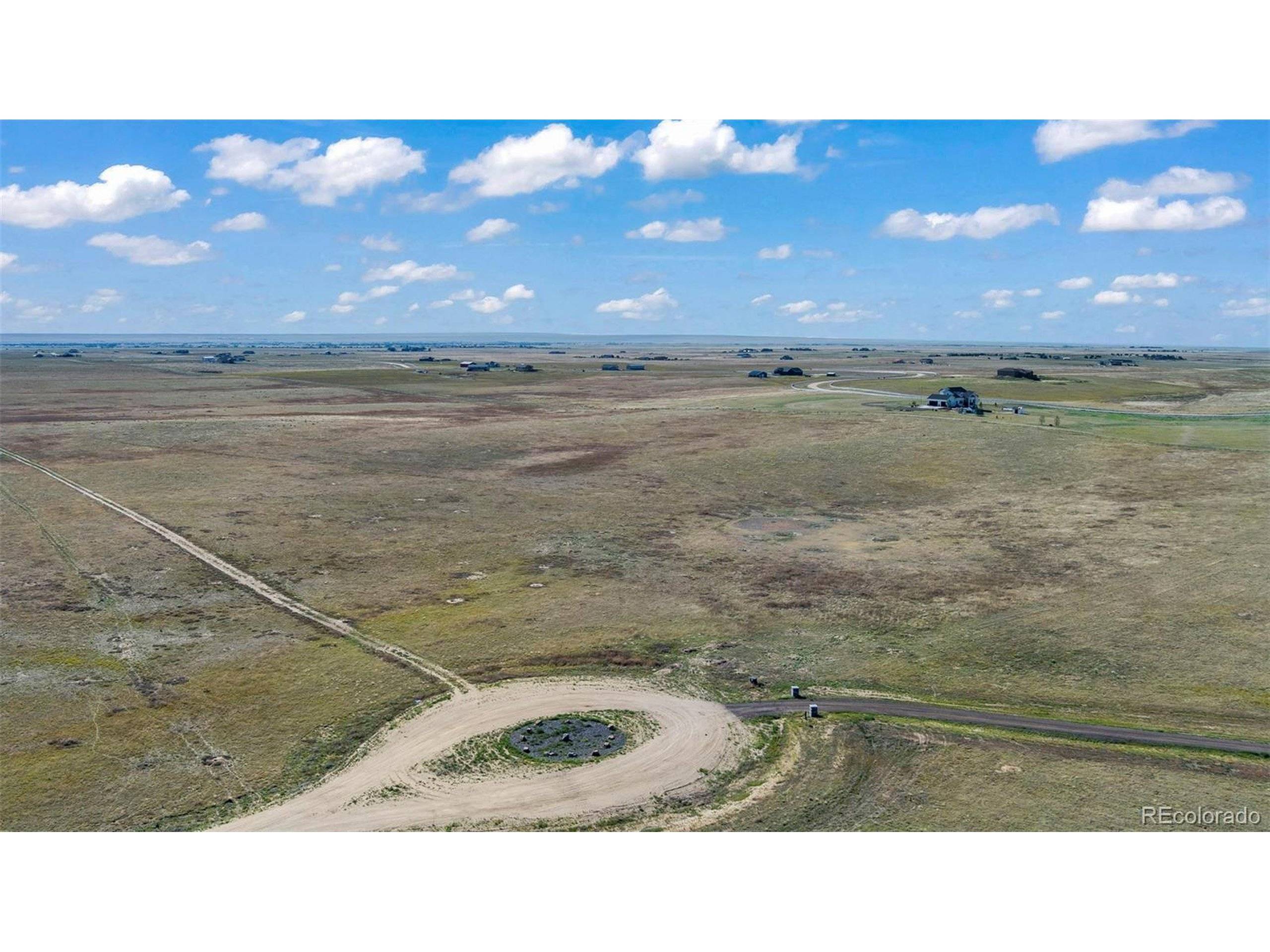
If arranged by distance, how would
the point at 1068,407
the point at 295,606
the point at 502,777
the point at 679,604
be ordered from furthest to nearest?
the point at 1068,407 → the point at 679,604 → the point at 295,606 → the point at 502,777

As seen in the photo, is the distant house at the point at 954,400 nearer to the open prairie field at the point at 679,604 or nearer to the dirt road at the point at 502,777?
the open prairie field at the point at 679,604

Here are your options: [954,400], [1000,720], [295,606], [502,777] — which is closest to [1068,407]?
[954,400]

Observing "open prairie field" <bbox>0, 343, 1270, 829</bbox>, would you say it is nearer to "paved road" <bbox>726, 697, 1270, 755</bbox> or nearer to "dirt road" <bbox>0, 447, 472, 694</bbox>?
"dirt road" <bbox>0, 447, 472, 694</bbox>

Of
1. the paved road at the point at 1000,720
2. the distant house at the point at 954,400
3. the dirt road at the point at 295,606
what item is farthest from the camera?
the distant house at the point at 954,400

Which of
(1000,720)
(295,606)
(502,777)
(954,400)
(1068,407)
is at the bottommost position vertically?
(502,777)

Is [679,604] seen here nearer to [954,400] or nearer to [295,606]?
[295,606]

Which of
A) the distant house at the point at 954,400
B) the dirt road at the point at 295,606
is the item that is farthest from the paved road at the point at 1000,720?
the distant house at the point at 954,400

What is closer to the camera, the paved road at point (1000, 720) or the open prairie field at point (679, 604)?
the open prairie field at point (679, 604)
